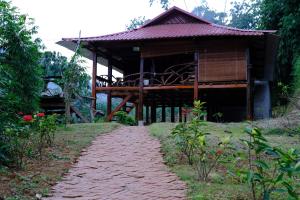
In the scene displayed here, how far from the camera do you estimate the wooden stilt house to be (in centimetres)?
1440

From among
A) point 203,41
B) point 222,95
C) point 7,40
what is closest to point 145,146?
point 7,40

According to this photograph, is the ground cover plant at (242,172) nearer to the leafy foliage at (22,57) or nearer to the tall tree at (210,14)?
the leafy foliage at (22,57)

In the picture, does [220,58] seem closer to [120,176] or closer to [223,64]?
[223,64]

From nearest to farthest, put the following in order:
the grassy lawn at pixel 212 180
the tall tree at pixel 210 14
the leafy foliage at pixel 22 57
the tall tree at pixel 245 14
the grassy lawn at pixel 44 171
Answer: the grassy lawn at pixel 212 180
the grassy lawn at pixel 44 171
the leafy foliage at pixel 22 57
the tall tree at pixel 245 14
the tall tree at pixel 210 14

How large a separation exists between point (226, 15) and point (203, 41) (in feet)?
84.4

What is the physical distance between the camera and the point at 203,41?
1484 centimetres

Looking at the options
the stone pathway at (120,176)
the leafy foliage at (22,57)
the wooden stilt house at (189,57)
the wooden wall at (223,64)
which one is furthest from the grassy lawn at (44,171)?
the wooden wall at (223,64)

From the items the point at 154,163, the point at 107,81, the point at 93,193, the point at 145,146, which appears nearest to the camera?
the point at 93,193

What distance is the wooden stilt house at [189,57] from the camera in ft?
47.2

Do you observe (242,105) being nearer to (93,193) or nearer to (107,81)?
(107,81)

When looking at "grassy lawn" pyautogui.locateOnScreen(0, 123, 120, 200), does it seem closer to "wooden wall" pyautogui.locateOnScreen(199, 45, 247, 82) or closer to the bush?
the bush

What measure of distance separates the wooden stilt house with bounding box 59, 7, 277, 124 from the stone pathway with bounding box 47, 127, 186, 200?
6493 millimetres

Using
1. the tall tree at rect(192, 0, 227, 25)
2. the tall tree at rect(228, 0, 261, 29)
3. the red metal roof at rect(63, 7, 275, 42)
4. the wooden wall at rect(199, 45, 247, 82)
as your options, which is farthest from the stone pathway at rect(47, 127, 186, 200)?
the tall tree at rect(192, 0, 227, 25)

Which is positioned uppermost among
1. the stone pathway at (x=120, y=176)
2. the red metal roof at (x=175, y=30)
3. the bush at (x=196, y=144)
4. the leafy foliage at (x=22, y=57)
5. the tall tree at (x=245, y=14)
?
the tall tree at (x=245, y=14)
